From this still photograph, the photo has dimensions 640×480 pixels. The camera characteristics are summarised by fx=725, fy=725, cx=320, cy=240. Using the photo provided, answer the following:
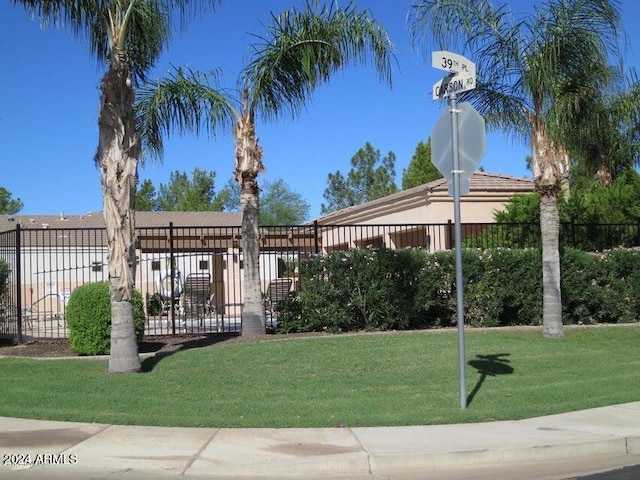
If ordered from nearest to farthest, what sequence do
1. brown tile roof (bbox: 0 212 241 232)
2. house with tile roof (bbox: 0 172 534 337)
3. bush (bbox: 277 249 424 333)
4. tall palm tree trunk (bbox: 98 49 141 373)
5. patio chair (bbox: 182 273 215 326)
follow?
tall palm tree trunk (bbox: 98 49 141 373)
bush (bbox: 277 249 424 333)
patio chair (bbox: 182 273 215 326)
house with tile roof (bbox: 0 172 534 337)
brown tile roof (bbox: 0 212 241 232)

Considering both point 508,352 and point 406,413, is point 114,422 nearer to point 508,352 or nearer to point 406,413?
point 406,413

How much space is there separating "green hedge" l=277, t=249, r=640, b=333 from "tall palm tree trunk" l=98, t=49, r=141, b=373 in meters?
4.57

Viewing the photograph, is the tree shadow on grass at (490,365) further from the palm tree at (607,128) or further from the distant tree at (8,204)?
the distant tree at (8,204)

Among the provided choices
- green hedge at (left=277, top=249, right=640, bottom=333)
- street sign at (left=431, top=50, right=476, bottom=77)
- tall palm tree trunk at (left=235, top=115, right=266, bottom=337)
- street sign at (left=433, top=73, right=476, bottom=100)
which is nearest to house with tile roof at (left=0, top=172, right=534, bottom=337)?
green hedge at (left=277, top=249, right=640, bottom=333)

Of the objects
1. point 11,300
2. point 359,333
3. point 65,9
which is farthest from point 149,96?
point 359,333

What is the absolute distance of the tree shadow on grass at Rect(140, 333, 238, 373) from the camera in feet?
38.9

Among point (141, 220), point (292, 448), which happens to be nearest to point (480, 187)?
point (292, 448)

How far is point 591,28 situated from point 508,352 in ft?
21.1

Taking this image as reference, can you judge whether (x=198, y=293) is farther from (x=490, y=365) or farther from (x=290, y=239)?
(x=490, y=365)

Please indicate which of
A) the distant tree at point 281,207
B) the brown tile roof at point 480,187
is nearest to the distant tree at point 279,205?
the distant tree at point 281,207

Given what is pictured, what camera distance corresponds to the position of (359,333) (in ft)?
47.2

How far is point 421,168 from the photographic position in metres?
40.3

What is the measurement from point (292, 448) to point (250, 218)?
745 cm

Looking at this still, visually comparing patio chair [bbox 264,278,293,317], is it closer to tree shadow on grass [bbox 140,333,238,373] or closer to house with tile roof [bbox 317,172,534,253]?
tree shadow on grass [bbox 140,333,238,373]
